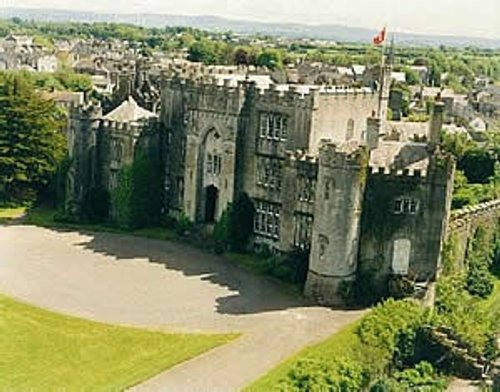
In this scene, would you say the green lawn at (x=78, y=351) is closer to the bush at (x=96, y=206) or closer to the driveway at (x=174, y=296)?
the driveway at (x=174, y=296)

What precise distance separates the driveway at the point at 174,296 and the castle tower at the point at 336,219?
1306mm

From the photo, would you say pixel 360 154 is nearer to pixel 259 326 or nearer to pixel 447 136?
pixel 259 326

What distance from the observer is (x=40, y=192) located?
52.3 m

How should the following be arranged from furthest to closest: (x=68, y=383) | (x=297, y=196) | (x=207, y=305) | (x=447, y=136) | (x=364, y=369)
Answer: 1. (x=447, y=136)
2. (x=297, y=196)
3. (x=207, y=305)
4. (x=364, y=369)
5. (x=68, y=383)

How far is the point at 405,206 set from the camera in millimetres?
35844

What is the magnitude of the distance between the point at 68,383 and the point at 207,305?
938 centimetres

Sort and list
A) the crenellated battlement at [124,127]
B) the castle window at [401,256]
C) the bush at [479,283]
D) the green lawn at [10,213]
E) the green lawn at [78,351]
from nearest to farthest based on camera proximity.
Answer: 1. the green lawn at [78,351]
2. the castle window at [401,256]
3. the bush at [479,283]
4. the crenellated battlement at [124,127]
5. the green lawn at [10,213]

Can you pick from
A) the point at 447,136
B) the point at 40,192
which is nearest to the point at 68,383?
the point at 40,192

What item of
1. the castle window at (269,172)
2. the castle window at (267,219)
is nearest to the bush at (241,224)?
the castle window at (267,219)

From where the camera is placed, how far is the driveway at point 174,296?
92.7 feet

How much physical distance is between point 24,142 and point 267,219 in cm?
1700

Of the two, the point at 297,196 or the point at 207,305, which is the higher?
the point at 297,196

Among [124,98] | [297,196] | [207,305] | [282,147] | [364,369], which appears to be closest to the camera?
[364,369]

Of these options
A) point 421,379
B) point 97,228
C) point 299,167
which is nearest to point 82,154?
point 97,228
